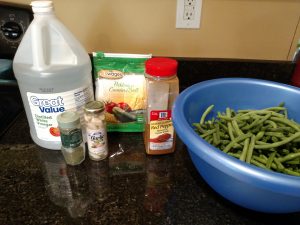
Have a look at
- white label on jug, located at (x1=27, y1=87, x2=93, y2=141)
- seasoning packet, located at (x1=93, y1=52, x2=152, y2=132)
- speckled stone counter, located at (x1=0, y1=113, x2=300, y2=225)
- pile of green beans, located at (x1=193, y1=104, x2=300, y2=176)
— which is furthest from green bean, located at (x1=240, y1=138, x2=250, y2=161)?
white label on jug, located at (x1=27, y1=87, x2=93, y2=141)

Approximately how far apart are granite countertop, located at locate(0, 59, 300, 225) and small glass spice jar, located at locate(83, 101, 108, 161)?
0.04 m

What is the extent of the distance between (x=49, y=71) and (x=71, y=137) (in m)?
0.15

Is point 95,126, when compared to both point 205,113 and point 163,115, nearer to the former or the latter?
point 163,115

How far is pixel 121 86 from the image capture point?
63cm

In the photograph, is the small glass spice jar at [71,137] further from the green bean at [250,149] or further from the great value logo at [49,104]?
the green bean at [250,149]

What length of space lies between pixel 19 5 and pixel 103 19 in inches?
9.1

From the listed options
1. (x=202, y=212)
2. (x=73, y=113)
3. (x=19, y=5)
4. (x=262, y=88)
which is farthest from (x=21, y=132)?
(x=262, y=88)

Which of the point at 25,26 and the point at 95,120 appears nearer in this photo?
the point at 95,120

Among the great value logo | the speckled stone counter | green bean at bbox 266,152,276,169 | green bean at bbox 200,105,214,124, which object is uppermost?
the great value logo

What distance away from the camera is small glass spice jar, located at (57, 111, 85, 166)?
506 mm

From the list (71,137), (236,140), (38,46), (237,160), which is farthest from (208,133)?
(38,46)

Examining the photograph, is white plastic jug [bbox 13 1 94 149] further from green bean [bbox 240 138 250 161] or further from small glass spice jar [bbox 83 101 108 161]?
green bean [bbox 240 138 250 161]

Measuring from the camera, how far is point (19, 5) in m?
0.69

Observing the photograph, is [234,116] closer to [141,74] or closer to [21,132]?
[141,74]
